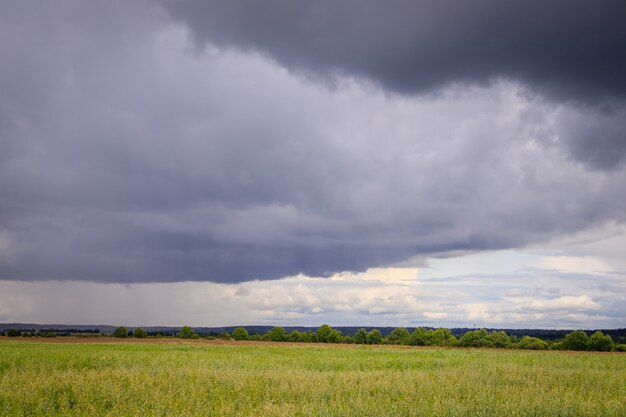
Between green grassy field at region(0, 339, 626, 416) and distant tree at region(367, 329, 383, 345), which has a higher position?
green grassy field at region(0, 339, 626, 416)

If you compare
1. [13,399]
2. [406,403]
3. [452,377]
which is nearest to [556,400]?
[406,403]

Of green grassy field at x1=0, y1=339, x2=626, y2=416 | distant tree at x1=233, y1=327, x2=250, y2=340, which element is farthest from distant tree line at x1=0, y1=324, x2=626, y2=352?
green grassy field at x1=0, y1=339, x2=626, y2=416

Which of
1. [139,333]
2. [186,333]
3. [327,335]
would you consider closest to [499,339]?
[327,335]

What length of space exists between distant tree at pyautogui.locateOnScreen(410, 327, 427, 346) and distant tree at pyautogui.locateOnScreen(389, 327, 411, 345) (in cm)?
127

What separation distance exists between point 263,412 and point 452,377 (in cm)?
1100

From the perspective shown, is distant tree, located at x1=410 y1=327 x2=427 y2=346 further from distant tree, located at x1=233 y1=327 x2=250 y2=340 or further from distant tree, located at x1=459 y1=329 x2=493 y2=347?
distant tree, located at x1=233 y1=327 x2=250 y2=340

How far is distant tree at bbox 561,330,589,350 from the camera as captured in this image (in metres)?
65.2

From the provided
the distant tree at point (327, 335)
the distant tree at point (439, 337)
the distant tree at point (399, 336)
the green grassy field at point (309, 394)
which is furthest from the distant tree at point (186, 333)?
the green grassy field at point (309, 394)

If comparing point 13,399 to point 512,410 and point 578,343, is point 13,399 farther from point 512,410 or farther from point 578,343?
point 578,343

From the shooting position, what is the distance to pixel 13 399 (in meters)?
14.8

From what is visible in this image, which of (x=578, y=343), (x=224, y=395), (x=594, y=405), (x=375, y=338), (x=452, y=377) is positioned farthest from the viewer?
(x=375, y=338)

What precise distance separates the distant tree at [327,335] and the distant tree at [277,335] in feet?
22.1

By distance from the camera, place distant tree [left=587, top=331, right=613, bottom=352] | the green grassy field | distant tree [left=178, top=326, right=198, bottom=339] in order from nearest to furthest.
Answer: the green grassy field < distant tree [left=587, top=331, right=613, bottom=352] < distant tree [left=178, top=326, right=198, bottom=339]

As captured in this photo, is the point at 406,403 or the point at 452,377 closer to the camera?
the point at 406,403
